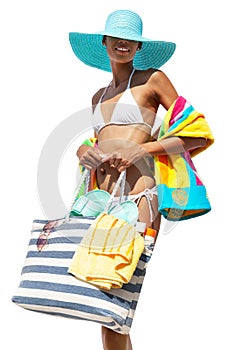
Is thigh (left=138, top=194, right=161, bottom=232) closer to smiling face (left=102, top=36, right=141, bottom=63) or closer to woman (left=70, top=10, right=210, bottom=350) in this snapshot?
woman (left=70, top=10, right=210, bottom=350)

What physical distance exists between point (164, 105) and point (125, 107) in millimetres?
194

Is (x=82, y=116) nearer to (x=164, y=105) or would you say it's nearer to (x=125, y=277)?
(x=164, y=105)

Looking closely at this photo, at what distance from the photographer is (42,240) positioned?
153 inches

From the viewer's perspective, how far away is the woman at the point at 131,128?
12.8 ft

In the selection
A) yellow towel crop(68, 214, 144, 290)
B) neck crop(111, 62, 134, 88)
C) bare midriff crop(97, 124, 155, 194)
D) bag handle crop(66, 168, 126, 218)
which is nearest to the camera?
yellow towel crop(68, 214, 144, 290)

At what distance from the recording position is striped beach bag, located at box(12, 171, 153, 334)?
3637mm

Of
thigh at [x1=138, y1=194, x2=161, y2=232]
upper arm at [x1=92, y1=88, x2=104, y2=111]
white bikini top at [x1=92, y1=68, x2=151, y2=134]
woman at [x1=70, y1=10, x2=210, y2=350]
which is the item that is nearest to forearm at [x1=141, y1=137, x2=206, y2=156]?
woman at [x1=70, y1=10, x2=210, y2=350]

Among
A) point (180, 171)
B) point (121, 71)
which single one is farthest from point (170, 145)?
point (121, 71)

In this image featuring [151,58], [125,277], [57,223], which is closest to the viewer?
[125,277]

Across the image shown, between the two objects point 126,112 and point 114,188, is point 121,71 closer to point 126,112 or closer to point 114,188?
point 126,112

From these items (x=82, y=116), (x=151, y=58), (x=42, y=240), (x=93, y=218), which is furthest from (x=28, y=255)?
(x=151, y=58)

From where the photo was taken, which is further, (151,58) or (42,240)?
(151,58)

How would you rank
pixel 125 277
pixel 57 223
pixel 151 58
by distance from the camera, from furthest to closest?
pixel 151 58 → pixel 57 223 → pixel 125 277

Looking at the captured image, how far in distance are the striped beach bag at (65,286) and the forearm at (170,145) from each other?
45 cm
